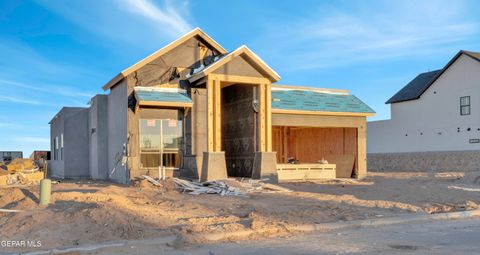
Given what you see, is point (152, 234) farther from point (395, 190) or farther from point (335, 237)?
point (395, 190)

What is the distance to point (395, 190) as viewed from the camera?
17.5 meters

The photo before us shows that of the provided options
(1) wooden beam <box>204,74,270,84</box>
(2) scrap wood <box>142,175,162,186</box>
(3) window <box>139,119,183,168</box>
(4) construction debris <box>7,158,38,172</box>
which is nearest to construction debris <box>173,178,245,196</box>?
(2) scrap wood <box>142,175,162,186</box>

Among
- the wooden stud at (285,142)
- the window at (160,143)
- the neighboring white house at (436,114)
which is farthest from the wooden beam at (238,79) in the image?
the neighboring white house at (436,114)

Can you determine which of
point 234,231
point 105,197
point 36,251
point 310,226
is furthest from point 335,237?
point 105,197

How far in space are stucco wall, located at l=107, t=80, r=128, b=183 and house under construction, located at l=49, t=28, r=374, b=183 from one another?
1.8 inches

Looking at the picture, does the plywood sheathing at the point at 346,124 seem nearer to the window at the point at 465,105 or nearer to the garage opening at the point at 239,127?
the garage opening at the point at 239,127

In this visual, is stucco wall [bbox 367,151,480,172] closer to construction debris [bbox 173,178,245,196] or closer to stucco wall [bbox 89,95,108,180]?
construction debris [bbox 173,178,245,196]

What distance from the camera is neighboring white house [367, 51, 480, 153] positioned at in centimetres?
3180

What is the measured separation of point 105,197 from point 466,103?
27.8 m

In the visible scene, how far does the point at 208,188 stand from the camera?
16.2 m

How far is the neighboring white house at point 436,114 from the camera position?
1252 inches

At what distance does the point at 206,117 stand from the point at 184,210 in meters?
8.36

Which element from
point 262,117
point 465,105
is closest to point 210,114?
point 262,117

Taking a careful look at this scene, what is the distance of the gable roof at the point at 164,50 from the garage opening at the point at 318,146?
7.78 m
